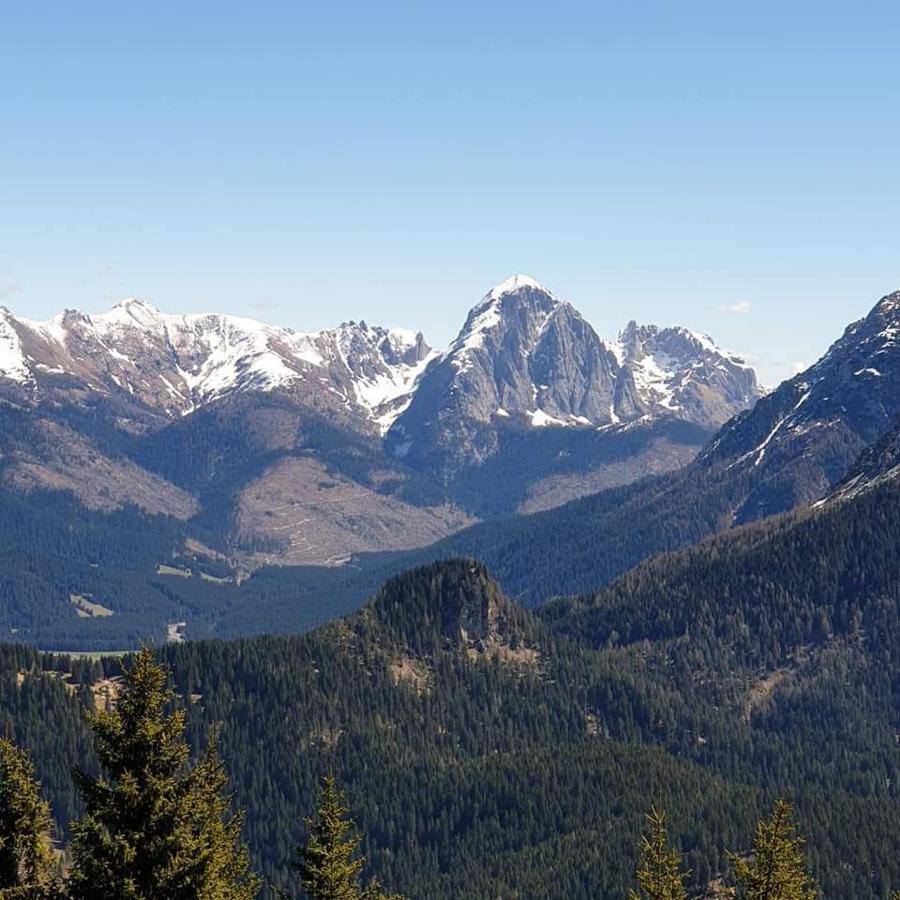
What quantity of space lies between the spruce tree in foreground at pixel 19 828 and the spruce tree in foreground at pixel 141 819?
711cm

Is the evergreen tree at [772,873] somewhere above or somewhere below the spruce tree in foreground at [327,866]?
below

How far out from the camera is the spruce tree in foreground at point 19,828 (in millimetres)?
56625

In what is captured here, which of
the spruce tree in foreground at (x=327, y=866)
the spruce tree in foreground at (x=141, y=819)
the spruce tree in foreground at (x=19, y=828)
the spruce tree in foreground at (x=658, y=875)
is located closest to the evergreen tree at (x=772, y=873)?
the spruce tree in foreground at (x=658, y=875)

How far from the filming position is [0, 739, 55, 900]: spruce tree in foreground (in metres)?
56.6

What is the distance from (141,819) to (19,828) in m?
9.87

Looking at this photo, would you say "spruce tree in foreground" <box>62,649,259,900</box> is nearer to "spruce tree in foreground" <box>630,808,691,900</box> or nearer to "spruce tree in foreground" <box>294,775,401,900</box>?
"spruce tree in foreground" <box>294,775,401,900</box>

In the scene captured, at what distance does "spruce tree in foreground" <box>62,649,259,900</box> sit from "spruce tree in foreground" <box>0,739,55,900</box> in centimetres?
711

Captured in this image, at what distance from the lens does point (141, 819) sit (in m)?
50.2

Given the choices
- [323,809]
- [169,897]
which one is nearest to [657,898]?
[323,809]

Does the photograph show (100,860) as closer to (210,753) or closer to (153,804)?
(153,804)

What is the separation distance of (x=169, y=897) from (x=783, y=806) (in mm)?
39033

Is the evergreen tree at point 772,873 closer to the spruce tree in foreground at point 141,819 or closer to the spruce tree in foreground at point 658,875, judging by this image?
the spruce tree in foreground at point 658,875

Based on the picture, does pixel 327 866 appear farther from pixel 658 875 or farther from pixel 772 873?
pixel 772 873

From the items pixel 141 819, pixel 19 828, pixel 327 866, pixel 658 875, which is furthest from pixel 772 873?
pixel 19 828
